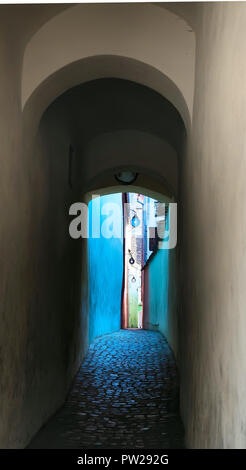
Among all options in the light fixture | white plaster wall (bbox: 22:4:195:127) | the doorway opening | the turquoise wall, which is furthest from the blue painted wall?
white plaster wall (bbox: 22:4:195:127)

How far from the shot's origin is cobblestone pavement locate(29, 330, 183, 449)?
14.2 feet

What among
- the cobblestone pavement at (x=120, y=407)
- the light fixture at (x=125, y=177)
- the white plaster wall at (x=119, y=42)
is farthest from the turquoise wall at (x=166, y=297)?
the white plaster wall at (x=119, y=42)

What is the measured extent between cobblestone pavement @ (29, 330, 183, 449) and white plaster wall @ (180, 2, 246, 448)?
94cm

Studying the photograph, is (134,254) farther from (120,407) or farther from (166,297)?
(120,407)

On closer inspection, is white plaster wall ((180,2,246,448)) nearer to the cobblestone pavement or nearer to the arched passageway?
the arched passageway

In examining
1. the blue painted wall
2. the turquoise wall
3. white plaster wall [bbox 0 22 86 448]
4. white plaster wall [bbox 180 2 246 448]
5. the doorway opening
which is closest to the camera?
white plaster wall [bbox 180 2 246 448]

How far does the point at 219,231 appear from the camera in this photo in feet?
7.99

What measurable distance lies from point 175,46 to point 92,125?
9.19ft

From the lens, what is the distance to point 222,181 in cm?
237

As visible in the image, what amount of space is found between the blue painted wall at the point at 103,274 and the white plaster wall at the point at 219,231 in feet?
20.7

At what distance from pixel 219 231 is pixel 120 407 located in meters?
3.57

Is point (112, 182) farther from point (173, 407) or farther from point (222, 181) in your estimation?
point (222, 181)

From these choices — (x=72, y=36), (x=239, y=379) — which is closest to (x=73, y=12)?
(x=72, y=36)
